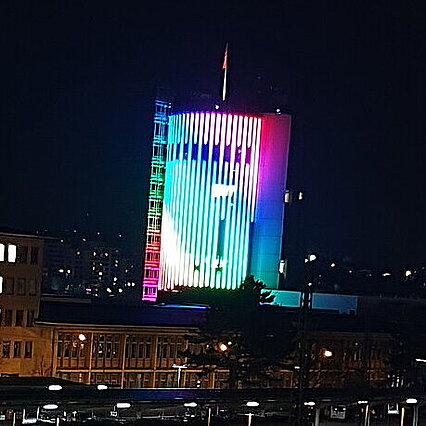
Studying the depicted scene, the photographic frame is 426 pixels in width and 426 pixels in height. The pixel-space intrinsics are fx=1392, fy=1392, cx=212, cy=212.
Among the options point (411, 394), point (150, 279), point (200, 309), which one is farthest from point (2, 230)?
Result: point (150, 279)

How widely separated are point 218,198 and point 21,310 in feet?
99.3

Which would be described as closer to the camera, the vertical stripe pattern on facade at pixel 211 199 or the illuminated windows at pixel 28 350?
the illuminated windows at pixel 28 350

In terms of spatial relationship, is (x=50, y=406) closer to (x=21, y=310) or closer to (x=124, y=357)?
(x=124, y=357)

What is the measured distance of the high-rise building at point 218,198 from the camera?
→ 92.4 metres

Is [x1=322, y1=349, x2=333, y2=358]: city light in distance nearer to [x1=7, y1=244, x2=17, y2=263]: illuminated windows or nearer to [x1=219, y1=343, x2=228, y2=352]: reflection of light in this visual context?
[x1=219, y1=343, x2=228, y2=352]: reflection of light

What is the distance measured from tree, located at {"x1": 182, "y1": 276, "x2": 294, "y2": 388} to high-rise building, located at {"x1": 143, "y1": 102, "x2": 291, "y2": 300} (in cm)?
3265

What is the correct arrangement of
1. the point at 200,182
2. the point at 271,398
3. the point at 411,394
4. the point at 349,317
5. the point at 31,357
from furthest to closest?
the point at 200,182
the point at 349,317
the point at 31,357
the point at 411,394
the point at 271,398

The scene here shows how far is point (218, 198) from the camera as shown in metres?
92.4

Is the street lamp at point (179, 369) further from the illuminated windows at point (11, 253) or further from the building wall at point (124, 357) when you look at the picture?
the illuminated windows at point (11, 253)

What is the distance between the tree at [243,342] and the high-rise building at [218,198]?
32648mm

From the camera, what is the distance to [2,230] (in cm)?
6462

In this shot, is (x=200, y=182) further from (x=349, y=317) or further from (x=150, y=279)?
(x=349, y=317)

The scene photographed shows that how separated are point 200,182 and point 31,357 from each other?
33.4m

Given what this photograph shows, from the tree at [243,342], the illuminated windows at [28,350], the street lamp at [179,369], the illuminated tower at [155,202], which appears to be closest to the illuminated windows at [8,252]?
the illuminated windows at [28,350]
